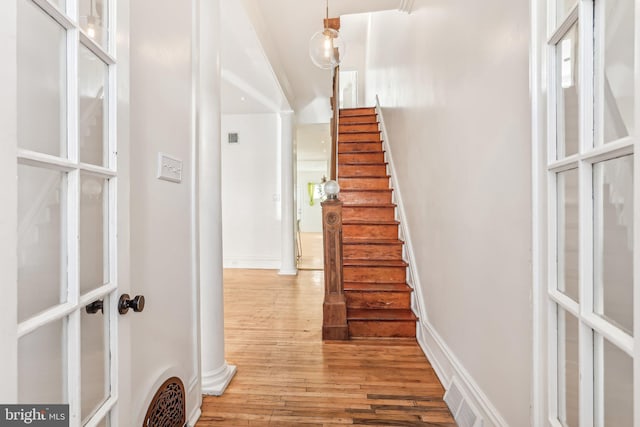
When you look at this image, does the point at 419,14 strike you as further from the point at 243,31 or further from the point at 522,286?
the point at 522,286

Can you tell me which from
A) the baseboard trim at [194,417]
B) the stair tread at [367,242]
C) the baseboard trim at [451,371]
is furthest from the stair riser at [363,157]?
the baseboard trim at [194,417]

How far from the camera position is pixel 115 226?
897 millimetres

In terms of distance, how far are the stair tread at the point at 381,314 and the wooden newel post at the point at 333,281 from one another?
0.13 metres

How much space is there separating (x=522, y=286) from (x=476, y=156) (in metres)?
0.66

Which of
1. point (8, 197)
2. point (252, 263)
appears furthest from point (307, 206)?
point (8, 197)

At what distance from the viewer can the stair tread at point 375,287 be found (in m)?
2.67

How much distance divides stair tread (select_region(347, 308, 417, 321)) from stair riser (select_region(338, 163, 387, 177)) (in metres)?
1.91

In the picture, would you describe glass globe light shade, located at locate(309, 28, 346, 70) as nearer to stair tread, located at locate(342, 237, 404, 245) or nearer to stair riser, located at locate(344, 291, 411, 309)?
stair tread, located at locate(342, 237, 404, 245)

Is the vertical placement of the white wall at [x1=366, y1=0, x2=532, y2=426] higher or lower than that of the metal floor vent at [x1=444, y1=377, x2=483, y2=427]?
higher

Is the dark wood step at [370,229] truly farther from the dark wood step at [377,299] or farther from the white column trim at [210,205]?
the white column trim at [210,205]

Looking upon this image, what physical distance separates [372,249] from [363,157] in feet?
5.41

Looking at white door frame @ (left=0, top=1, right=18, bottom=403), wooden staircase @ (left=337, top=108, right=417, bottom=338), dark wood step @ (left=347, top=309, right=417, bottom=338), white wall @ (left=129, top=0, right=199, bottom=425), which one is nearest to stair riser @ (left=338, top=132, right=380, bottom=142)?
wooden staircase @ (left=337, top=108, right=417, bottom=338)

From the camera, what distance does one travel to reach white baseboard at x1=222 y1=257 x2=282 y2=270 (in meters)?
5.38

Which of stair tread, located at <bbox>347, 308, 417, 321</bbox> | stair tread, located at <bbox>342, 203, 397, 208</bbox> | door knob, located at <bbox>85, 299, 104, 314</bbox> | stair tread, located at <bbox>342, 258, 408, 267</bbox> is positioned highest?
stair tread, located at <bbox>342, 203, 397, 208</bbox>
